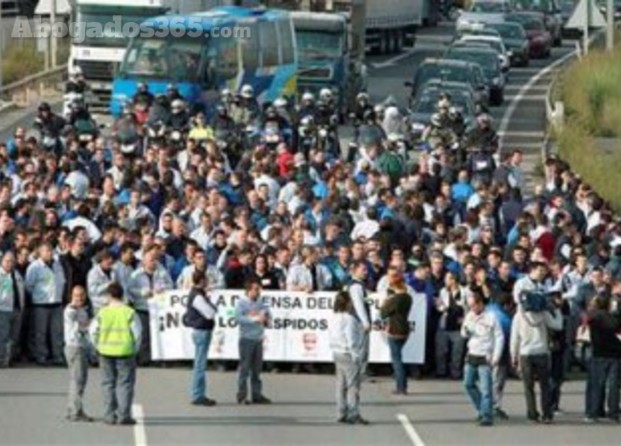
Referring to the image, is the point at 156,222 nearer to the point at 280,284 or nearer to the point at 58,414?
the point at 280,284

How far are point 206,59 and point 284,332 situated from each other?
21.0 m

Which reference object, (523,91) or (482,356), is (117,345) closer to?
(482,356)

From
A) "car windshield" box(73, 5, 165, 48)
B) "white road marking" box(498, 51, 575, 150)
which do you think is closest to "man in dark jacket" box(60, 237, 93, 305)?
"white road marking" box(498, 51, 575, 150)

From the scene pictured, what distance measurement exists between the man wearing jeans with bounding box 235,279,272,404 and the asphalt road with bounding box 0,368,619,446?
0.80 feet

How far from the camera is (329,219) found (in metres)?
35.3

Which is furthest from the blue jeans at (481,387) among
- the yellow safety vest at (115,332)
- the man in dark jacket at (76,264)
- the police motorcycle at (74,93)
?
the police motorcycle at (74,93)

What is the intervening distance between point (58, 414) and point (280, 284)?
383 cm

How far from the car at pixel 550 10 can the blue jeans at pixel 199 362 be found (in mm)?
54216

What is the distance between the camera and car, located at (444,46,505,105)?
208 ft

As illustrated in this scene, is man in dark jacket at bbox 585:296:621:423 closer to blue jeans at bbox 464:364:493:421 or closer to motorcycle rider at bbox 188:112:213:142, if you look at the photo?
blue jeans at bbox 464:364:493:421

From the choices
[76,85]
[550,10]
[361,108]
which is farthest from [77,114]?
[550,10]

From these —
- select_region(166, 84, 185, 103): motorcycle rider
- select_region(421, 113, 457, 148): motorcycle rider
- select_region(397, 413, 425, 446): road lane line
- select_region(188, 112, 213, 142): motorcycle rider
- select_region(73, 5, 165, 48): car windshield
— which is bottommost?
select_region(397, 413, 425, 446): road lane line

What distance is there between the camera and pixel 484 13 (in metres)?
81.2

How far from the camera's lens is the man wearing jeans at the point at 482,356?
A: 29.8m
